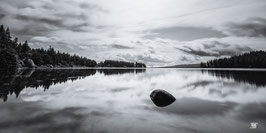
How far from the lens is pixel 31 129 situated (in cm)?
714

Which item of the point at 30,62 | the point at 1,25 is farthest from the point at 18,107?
the point at 30,62

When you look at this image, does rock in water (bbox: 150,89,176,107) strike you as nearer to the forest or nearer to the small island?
the small island

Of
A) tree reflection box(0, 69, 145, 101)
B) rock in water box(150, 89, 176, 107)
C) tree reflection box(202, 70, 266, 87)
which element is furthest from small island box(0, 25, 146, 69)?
tree reflection box(202, 70, 266, 87)

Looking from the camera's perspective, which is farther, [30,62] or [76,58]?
[76,58]

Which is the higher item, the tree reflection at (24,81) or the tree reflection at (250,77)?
the tree reflection at (24,81)

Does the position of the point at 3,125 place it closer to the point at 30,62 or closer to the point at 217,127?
the point at 217,127

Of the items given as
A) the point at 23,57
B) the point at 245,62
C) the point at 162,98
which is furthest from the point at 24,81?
the point at 245,62

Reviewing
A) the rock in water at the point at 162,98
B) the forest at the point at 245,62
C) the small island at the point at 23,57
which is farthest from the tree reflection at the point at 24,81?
the forest at the point at 245,62

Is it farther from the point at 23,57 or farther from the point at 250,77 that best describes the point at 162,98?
the point at 23,57

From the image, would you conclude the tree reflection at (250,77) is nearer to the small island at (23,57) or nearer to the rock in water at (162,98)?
the rock in water at (162,98)

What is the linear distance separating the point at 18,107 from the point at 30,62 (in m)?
101

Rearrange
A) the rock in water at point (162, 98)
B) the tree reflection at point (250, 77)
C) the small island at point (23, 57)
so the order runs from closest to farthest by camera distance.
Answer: the rock in water at point (162, 98) < the tree reflection at point (250, 77) < the small island at point (23, 57)

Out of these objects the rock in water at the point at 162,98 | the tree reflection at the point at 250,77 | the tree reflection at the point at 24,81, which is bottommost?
the tree reflection at the point at 250,77

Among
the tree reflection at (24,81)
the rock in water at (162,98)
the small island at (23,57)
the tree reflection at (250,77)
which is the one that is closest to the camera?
the rock in water at (162,98)
